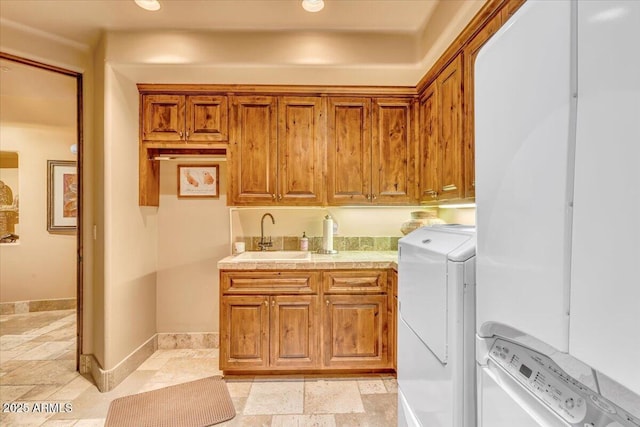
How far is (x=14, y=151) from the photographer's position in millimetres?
4219

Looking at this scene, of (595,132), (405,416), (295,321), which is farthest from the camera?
(295,321)

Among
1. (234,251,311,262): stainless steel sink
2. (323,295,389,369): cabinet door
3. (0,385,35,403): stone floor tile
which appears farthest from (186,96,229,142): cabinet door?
(0,385,35,403): stone floor tile

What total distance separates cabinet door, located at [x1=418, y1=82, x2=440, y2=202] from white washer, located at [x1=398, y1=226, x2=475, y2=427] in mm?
1067

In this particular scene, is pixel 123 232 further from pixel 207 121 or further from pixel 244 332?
pixel 244 332

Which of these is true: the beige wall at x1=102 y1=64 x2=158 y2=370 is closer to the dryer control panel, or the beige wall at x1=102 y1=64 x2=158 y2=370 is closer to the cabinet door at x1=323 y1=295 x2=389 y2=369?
the cabinet door at x1=323 y1=295 x2=389 y2=369

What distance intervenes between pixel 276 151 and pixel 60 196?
351 centimetres

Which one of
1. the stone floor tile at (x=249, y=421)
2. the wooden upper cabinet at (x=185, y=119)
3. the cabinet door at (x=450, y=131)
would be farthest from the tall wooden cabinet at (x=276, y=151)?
the stone floor tile at (x=249, y=421)

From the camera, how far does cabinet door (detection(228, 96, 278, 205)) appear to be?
2826 mm

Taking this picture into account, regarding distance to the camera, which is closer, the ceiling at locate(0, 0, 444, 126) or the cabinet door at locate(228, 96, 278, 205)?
the ceiling at locate(0, 0, 444, 126)

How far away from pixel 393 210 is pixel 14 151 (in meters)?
4.86

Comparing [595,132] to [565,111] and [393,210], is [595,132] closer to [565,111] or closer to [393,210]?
[565,111]

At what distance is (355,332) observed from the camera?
2564 millimetres

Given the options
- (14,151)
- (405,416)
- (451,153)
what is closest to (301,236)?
(451,153)

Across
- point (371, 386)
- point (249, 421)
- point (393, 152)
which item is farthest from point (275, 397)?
point (393, 152)
